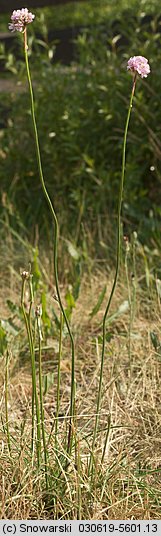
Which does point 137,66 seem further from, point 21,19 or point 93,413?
point 93,413

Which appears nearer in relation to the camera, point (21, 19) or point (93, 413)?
point (21, 19)

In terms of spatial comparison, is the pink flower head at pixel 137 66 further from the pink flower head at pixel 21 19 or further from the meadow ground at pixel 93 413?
the meadow ground at pixel 93 413

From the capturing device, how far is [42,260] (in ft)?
11.0

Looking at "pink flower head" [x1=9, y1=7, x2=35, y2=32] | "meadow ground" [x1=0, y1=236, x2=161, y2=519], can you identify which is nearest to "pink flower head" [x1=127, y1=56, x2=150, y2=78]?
"pink flower head" [x1=9, y1=7, x2=35, y2=32]

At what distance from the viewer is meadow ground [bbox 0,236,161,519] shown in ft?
6.02

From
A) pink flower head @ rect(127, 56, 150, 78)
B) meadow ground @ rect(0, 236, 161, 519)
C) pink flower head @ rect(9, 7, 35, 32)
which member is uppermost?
pink flower head @ rect(9, 7, 35, 32)

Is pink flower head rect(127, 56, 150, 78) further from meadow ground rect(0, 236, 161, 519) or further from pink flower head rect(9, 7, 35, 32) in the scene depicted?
meadow ground rect(0, 236, 161, 519)

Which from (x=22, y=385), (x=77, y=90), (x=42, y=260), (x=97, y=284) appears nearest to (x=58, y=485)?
(x=22, y=385)

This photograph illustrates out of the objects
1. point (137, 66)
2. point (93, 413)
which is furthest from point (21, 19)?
point (93, 413)

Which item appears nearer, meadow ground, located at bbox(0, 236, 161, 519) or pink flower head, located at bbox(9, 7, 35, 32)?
pink flower head, located at bbox(9, 7, 35, 32)

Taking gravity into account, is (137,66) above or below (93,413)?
above

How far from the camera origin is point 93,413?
88.4 inches

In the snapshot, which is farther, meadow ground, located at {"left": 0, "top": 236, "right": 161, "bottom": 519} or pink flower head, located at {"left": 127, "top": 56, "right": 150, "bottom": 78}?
meadow ground, located at {"left": 0, "top": 236, "right": 161, "bottom": 519}

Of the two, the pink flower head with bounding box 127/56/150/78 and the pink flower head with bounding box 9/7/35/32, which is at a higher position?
the pink flower head with bounding box 9/7/35/32
